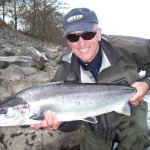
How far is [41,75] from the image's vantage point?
34.0 ft

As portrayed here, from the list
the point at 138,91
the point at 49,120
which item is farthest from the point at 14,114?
the point at 138,91

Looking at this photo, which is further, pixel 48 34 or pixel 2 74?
pixel 48 34

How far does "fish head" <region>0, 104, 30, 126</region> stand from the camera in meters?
4.04

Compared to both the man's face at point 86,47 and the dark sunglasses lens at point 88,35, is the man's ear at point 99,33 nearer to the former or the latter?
the man's face at point 86,47

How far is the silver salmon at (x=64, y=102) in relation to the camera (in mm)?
4090

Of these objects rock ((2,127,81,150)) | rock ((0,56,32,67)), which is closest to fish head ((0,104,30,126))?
rock ((2,127,81,150))

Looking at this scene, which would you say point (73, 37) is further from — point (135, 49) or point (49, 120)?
point (49, 120)

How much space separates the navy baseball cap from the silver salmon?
30.8 inches

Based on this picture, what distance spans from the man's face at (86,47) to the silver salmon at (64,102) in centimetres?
57

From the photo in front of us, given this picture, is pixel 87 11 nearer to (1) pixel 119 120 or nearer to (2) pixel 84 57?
(2) pixel 84 57

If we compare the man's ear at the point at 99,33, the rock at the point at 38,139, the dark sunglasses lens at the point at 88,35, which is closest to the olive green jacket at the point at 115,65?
the man's ear at the point at 99,33

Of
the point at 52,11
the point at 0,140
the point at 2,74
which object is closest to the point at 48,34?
the point at 52,11

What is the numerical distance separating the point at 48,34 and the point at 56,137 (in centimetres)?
4033

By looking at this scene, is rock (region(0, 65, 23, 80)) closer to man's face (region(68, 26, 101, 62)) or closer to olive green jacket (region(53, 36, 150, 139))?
olive green jacket (region(53, 36, 150, 139))
